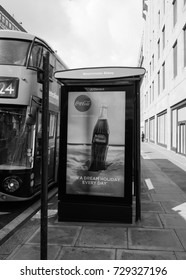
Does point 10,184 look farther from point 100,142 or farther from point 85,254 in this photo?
point 85,254

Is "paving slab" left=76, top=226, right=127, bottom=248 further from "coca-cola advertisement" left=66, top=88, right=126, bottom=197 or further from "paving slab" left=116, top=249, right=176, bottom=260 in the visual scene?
"coca-cola advertisement" left=66, top=88, right=126, bottom=197

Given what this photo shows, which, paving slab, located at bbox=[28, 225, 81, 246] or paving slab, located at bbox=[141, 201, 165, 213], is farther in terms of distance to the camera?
paving slab, located at bbox=[141, 201, 165, 213]

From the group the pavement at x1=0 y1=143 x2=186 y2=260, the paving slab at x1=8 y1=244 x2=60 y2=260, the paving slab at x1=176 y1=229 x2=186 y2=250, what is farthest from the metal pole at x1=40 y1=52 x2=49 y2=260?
the paving slab at x1=176 y1=229 x2=186 y2=250

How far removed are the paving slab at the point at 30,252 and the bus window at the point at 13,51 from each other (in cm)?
424

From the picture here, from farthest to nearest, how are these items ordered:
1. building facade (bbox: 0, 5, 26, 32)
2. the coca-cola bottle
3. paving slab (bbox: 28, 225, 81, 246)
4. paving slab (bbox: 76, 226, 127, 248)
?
building facade (bbox: 0, 5, 26, 32), the coca-cola bottle, paving slab (bbox: 28, 225, 81, 246), paving slab (bbox: 76, 226, 127, 248)

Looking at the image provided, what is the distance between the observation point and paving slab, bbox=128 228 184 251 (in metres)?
4.27

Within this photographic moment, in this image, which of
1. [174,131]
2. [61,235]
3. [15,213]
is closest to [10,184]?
[15,213]

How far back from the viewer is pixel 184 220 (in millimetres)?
5613

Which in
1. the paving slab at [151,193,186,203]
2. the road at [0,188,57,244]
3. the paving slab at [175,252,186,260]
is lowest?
the road at [0,188,57,244]

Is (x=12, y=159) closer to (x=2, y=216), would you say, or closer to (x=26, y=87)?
(x=2, y=216)

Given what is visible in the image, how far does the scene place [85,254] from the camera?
402 centimetres

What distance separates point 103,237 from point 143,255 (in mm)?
890
